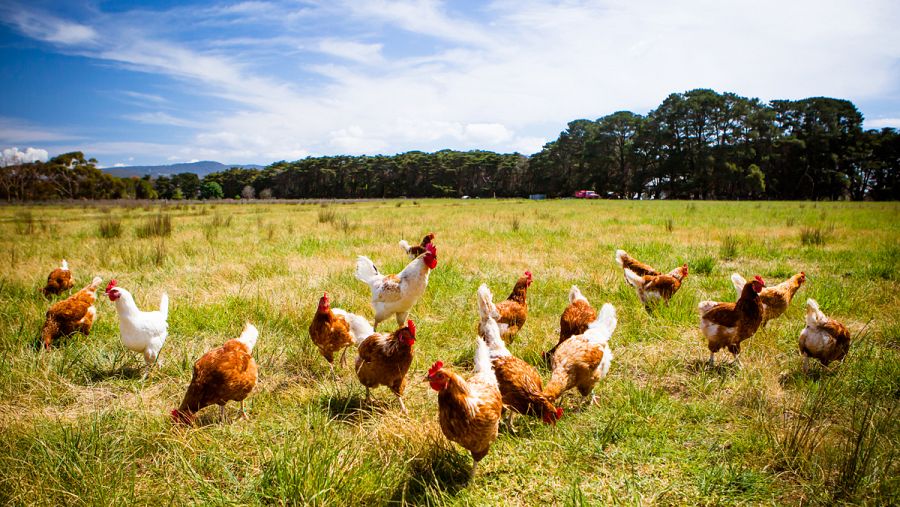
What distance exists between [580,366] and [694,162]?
60274mm

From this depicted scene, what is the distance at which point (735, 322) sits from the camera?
361 centimetres

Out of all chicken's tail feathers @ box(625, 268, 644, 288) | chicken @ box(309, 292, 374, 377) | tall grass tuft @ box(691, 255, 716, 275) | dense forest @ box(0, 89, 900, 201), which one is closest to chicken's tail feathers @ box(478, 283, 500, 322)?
chicken @ box(309, 292, 374, 377)

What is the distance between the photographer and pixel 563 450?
250cm

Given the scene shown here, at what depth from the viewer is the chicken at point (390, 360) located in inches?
118

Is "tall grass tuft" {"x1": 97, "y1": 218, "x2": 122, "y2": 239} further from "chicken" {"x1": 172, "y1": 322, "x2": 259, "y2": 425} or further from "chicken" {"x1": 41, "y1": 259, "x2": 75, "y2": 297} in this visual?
"chicken" {"x1": 172, "y1": 322, "x2": 259, "y2": 425}

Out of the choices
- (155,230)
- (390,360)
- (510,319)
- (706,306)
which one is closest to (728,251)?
(706,306)

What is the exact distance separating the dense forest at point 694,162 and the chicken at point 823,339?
50.0 metres

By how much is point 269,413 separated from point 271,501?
40.2 inches

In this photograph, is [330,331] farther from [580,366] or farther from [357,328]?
[580,366]

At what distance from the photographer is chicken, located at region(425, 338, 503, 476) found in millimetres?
2174

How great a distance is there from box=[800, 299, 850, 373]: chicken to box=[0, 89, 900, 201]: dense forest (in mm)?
50003

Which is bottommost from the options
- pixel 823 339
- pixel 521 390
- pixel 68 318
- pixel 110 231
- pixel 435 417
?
pixel 435 417

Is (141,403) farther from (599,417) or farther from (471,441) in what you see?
(599,417)

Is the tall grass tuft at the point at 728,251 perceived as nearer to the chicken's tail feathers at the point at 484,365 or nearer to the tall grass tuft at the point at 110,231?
the chicken's tail feathers at the point at 484,365
